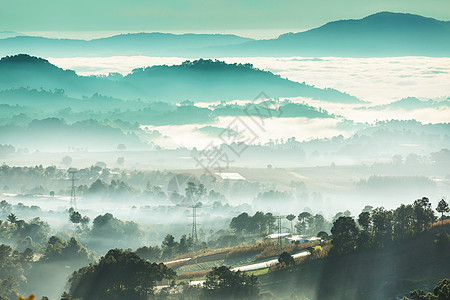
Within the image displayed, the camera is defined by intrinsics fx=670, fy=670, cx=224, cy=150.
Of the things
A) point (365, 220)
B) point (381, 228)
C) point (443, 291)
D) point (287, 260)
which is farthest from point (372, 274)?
point (443, 291)

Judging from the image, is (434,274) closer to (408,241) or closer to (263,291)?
(408,241)

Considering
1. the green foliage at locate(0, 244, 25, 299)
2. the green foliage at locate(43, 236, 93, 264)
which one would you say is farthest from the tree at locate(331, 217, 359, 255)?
the green foliage at locate(43, 236, 93, 264)

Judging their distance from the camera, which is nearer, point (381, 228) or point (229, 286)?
point (229, 286)

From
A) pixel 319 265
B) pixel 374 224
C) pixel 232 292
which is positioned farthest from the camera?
pixel 374 224

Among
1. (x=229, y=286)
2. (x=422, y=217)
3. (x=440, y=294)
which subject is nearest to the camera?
(x=440, y=294)

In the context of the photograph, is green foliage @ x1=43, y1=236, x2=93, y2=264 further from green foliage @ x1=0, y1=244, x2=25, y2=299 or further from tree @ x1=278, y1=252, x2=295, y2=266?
tree @ x1=278, y1=252, x2=295, y2=266

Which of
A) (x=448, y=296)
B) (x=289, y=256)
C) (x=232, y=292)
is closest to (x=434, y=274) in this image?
(x=289, y=256)

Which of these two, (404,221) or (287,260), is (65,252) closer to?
(287,260)

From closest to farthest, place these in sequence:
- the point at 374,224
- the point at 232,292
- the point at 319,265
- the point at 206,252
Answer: the point at 232,292, the point at 319,265, the point at 374,224, the point at 206,252

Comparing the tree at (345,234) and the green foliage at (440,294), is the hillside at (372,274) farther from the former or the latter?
the green foliage at (440,294)
